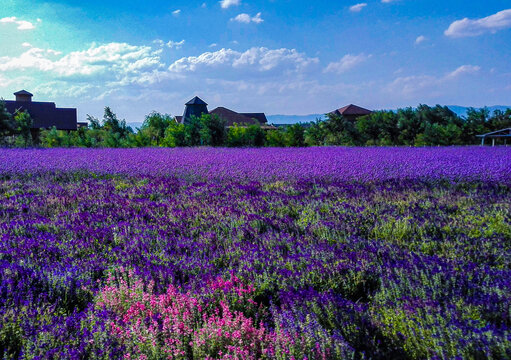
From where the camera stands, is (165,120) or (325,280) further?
(165,120)

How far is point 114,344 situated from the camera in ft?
6.44

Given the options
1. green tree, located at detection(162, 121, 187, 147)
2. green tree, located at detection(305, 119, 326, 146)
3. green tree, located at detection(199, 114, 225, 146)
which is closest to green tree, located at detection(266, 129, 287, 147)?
green tree, located at detection(199, 114, 225, 146)

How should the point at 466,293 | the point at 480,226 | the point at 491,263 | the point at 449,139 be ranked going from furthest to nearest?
the point at 449,139 → the point at 480,226 → the point at 491,263 → the point at 466,293

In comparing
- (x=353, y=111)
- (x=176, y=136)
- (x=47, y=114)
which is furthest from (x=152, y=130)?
(x=353, y=111)

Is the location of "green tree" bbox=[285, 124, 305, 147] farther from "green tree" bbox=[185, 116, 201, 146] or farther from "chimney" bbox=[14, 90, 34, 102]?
"chimney" bbox=[14, 90, 34, 102]

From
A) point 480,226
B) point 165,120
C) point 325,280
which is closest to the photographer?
point 325,280

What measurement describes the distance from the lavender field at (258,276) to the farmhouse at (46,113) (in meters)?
43.6

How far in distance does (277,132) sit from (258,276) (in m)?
23.4

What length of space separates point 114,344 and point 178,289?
71cm

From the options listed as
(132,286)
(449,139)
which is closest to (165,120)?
(449,139)

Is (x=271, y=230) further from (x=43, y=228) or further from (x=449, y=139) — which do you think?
(x=449, y=139)

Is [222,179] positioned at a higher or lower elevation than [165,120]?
lower

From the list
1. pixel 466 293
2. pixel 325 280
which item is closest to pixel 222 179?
pixel 325 280

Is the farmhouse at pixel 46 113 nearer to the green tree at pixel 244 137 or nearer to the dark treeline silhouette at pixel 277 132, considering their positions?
the dark treeline silhouette at pixel 277 132
